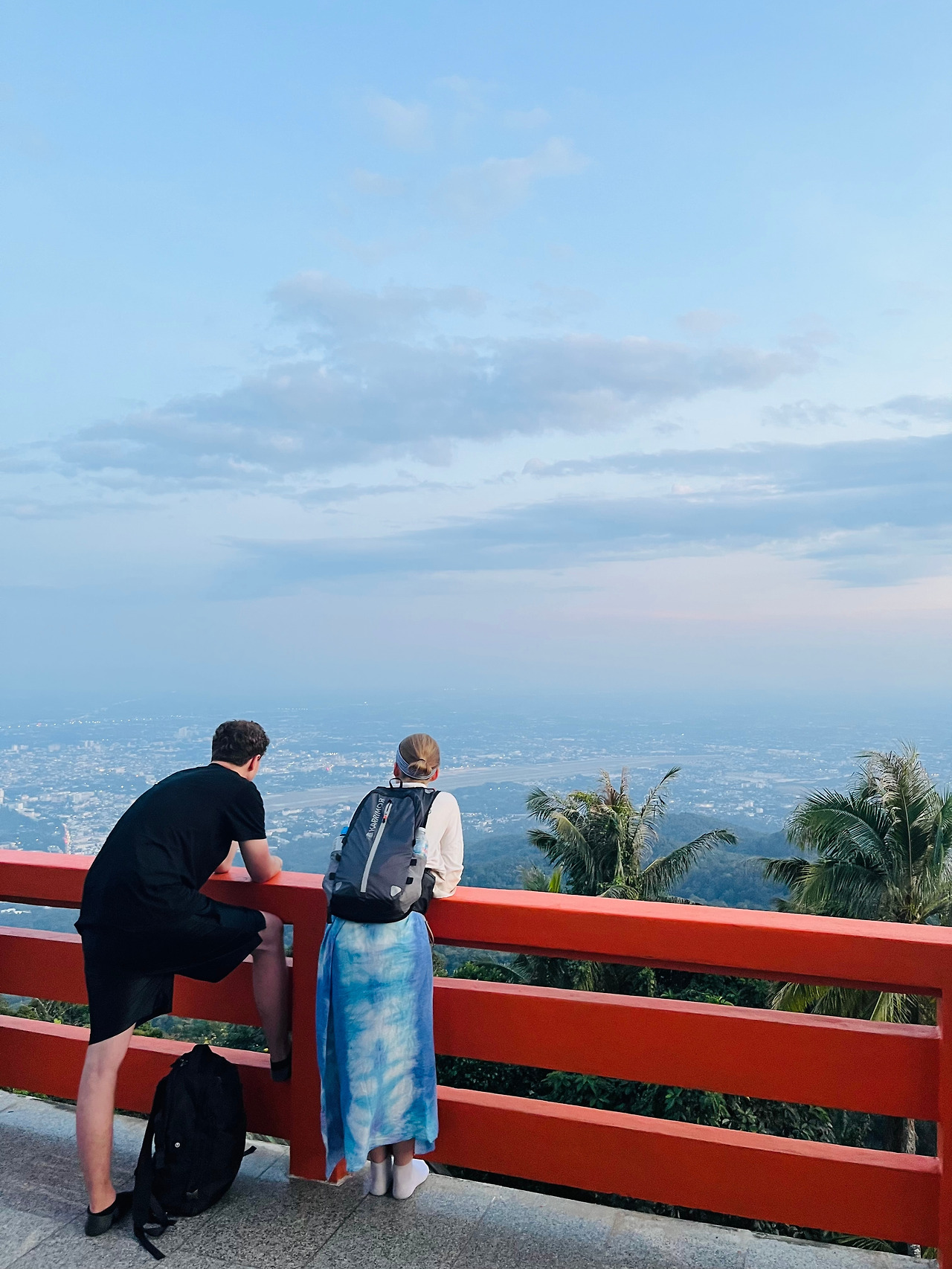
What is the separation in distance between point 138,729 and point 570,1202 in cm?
14693

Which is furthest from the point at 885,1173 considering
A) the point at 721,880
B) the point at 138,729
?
the point at 138,729

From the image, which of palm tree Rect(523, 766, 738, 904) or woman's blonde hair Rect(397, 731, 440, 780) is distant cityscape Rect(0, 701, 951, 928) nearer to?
palm tree Rect(523, 766, 738, 904)

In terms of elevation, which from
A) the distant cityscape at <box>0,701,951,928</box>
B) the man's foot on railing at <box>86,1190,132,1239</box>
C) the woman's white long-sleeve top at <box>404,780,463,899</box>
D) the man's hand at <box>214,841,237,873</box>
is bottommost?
the distant cityscape at <box>0,701,951,928</box>

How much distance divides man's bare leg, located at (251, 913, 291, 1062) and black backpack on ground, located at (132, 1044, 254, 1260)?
173mm

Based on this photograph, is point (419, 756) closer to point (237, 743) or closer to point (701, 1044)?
point (237, 743)

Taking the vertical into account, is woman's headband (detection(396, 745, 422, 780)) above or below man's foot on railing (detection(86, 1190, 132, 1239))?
above

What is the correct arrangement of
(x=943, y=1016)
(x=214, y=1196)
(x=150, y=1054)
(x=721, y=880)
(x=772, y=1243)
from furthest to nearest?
(x=721, y=880) → (x=150, y=1054) → (x=214, y=1196) → (x=772, y=1243) → (x=943, y=1016)

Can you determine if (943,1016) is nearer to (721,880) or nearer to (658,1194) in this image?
(658,1194)

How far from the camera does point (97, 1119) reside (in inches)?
107

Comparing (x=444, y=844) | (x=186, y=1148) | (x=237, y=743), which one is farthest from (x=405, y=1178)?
(x=237, y=743)

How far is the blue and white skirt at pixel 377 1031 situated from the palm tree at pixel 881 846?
22009 millimetres

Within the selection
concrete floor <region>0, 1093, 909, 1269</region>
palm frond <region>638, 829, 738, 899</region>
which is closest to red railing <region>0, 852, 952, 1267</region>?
concrete floor <region>0, 1093, 909, 1269</region>

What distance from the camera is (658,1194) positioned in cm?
265

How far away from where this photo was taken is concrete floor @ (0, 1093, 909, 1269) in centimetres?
255
